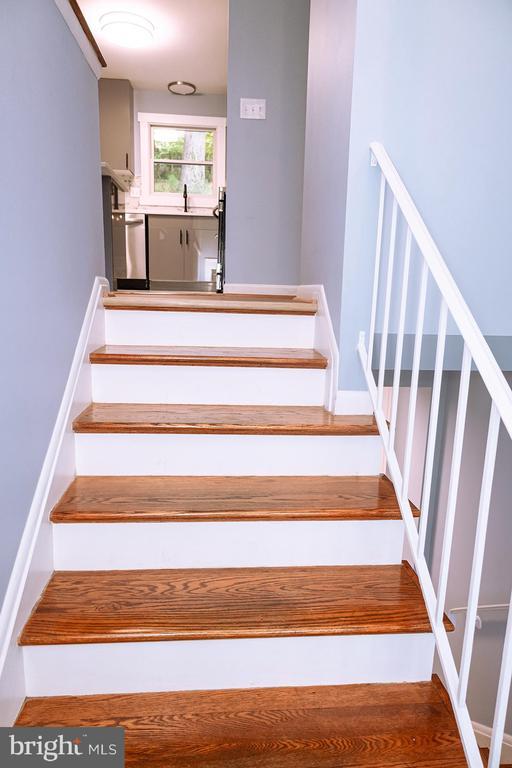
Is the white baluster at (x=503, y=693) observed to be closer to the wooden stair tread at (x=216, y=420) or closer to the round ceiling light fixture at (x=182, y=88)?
the wooden stair tread at (x=216, y=420)

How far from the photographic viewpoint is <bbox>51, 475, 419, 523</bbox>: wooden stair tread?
1489 mm

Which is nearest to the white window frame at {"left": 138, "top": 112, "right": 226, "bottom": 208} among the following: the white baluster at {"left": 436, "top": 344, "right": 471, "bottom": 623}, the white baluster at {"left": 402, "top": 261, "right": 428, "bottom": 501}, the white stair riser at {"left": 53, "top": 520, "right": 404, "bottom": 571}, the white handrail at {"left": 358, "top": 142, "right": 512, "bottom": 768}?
the white handrail at {"left": 358, "top": 142, "right": 512, "bottom": 768}

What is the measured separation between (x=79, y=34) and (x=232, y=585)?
6.37 feet

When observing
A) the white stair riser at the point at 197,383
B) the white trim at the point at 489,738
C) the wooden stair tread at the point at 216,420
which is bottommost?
the white trim at the point at 489,738

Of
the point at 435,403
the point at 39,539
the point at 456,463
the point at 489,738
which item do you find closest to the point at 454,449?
the point at 456,463

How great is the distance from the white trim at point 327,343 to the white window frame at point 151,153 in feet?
15.0

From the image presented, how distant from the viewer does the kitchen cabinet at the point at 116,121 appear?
5824 millimetres

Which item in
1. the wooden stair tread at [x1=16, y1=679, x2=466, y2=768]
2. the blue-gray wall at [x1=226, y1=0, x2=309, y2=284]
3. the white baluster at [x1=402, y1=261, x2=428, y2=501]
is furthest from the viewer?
the blue-gray wall at [x1=226, y1=0, x2=309, y2=284]

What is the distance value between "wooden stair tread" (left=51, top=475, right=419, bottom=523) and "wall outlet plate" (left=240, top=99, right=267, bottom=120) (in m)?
2.92

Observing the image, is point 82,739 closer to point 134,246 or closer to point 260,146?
point 260,146

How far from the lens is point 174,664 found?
51.1 inches

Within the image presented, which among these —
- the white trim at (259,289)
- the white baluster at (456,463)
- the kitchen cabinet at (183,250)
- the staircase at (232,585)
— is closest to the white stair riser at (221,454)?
the staircase at (232,585)

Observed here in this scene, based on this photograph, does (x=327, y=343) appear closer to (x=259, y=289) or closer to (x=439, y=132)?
(x=439, y=132)

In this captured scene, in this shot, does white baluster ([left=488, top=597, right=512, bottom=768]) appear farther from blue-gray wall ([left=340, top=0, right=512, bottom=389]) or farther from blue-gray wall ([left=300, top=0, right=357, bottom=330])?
blue-gray wall ([left=300, top=0, right=357, bottom=330])
